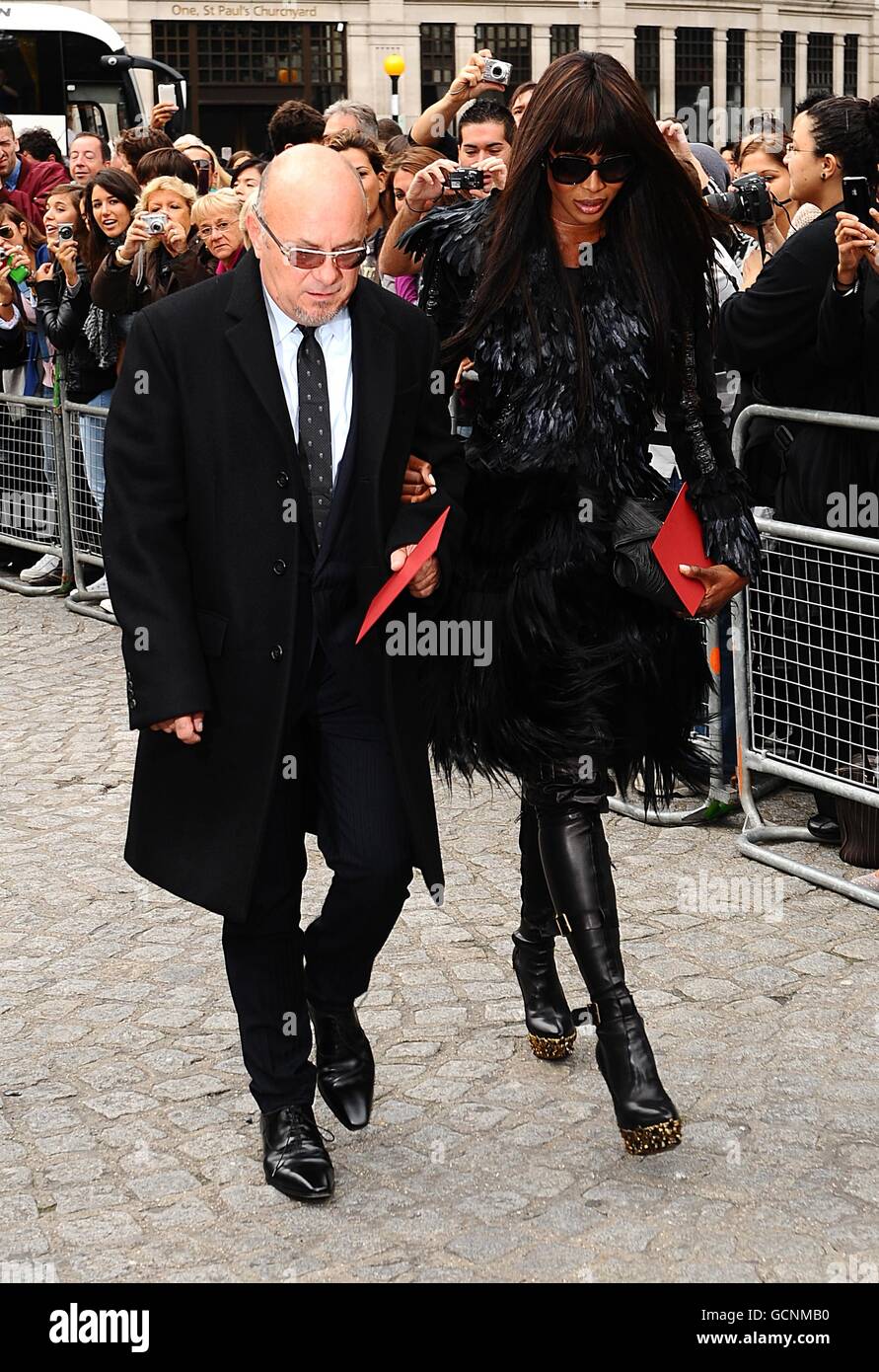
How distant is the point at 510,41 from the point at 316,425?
60.2m

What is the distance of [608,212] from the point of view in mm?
4004

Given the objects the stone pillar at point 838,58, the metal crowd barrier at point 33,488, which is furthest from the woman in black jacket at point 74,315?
the stone pillar at point 838,58

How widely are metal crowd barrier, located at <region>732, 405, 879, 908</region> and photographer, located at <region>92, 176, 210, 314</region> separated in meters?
3.68

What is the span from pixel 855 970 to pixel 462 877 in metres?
1.37

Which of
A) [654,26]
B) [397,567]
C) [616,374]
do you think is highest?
[654,26]

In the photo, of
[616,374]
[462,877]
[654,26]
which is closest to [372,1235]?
[616,374]

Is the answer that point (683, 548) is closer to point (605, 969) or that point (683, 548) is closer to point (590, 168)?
point (590, 168)

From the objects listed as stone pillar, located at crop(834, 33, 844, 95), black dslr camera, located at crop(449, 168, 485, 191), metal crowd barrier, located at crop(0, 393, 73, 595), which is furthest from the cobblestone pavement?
stone pillar, located at crop(834, 33, 844, 95)

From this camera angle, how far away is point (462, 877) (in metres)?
5.87

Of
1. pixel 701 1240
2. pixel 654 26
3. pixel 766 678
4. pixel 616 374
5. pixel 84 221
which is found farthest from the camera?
pixel 654 26

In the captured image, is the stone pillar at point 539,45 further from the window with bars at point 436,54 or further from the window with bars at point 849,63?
the window with bars at point 849,63

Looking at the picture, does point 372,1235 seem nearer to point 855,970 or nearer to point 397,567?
point 397,567

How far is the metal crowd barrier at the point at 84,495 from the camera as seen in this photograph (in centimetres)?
969

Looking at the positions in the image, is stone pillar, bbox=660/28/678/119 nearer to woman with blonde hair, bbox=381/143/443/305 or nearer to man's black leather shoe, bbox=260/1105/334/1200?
woman with blonde hair, bbox=381/143/443/305
